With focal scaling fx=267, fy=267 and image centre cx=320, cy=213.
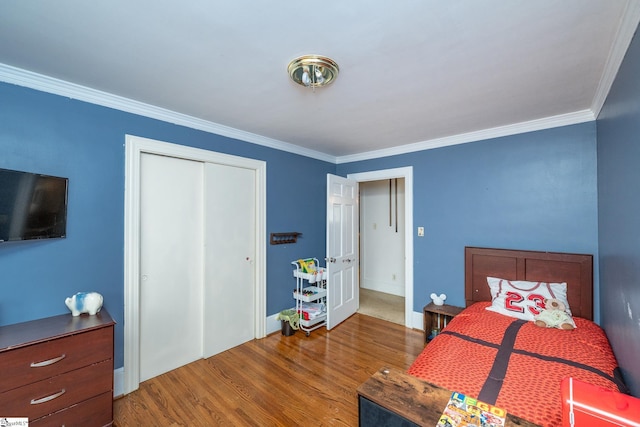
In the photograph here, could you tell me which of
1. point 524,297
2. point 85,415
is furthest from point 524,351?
point 85,415

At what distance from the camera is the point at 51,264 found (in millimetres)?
1907

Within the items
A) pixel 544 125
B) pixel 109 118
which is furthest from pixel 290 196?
pixel 544 125

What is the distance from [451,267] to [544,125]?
5.79ft

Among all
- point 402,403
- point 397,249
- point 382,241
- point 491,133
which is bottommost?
point 402,403

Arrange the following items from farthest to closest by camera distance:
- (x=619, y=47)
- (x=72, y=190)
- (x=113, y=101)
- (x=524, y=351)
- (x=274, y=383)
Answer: (x=274, y=383)
(x=113, y=101)
(x=72, y=190)
(x=524, y=351)
(x=619, y=47)

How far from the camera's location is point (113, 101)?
2170 millimetres

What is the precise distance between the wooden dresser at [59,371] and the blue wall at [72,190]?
0.23 m

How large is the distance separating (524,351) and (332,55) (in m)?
2.33

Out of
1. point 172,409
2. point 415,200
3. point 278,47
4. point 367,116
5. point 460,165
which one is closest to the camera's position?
point 278,47

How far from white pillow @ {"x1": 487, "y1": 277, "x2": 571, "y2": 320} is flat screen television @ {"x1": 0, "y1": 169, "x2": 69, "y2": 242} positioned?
3675 millimetres

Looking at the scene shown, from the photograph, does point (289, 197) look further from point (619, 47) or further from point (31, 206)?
point (619, 47)

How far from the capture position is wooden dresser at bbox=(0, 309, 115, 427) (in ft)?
4.88

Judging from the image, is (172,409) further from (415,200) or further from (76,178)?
(415,200)

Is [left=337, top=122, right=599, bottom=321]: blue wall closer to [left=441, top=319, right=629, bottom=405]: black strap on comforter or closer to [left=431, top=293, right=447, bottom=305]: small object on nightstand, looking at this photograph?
[left=431, top=293, right=447, bottom=305]: small object on nightstand
